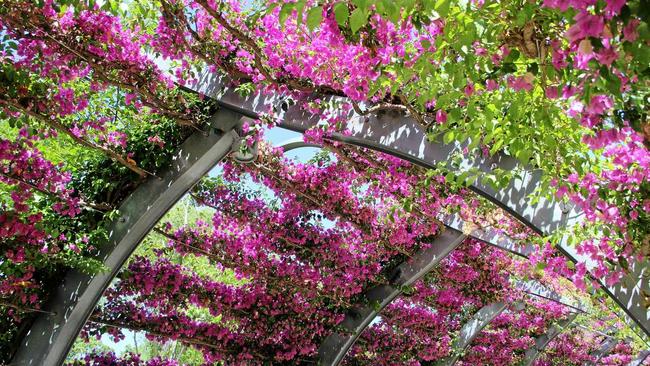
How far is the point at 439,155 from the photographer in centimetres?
434

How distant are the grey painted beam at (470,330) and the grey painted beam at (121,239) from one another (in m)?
7.95

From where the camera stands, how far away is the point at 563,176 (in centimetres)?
316

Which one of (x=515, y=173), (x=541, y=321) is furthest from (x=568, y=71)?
(x=541, y=321)

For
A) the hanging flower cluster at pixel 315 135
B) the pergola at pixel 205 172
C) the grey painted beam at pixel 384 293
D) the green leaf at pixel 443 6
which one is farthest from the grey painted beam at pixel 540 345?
the green leaf at pixel 443 6

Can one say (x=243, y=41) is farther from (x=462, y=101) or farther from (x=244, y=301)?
(x=244, y=301)

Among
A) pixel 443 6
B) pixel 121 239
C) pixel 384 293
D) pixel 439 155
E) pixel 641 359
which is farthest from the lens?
pixel 641 359

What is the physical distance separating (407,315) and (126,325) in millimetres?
5430

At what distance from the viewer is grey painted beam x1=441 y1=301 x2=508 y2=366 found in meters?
11.2

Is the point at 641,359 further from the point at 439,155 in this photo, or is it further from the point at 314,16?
the point at 314,16

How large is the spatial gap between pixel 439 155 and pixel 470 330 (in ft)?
26.6

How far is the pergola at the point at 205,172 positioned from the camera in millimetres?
4234

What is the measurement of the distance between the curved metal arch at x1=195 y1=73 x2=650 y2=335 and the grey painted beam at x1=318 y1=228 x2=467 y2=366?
108 inches

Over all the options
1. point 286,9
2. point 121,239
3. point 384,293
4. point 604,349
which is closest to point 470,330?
point 384,293

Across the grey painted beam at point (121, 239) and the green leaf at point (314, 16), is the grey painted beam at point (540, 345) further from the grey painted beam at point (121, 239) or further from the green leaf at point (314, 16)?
the green leaf at point (314, 16)
